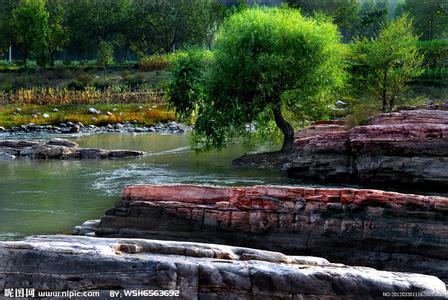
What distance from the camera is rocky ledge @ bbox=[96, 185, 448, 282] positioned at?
1186cm

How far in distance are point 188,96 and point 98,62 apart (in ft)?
230

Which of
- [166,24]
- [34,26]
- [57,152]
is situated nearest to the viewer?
[57,152]

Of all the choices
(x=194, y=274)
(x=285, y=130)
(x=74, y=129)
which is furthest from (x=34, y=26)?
(x=194, y=274)

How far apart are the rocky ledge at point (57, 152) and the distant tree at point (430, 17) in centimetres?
8114

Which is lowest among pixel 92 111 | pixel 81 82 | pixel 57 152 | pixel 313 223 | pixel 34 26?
pixel 57 152

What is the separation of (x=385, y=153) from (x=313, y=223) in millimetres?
11374

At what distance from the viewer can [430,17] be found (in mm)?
104000

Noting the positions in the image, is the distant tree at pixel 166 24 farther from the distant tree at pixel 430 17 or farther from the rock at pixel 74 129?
the rock at pixel 74 129

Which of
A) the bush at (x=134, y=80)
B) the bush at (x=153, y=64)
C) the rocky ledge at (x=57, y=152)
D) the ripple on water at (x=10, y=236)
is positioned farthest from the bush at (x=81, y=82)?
the ripple on water at (x=10, y=236)

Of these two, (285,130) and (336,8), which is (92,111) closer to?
(285,130)

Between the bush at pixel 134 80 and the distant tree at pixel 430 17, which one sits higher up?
the distant tree at pixel 430 17

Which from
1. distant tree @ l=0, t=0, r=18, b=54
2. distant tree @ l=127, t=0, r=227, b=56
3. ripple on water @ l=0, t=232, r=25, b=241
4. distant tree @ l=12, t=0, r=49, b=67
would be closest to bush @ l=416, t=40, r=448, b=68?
distant tree @ l=127, t=0, r=227, b=56

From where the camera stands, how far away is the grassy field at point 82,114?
190 ft

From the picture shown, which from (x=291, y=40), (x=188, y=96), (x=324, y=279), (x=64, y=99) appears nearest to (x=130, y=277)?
(x=324, y=279)
